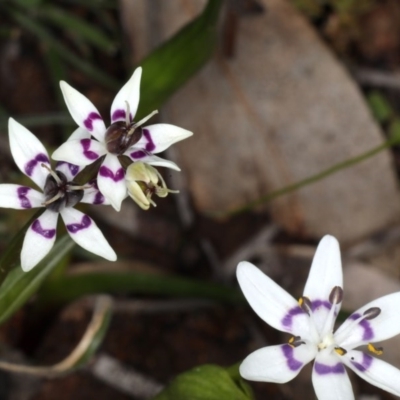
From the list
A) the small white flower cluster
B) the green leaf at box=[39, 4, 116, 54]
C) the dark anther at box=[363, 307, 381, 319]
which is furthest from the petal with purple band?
the green leaf at box=[39, 4, 116, 54]

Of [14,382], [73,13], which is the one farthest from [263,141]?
[14,382]

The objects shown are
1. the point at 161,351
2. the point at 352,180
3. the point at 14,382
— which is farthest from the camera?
the point at 352,180

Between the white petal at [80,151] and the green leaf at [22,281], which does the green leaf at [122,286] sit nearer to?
the green leaf at [22,281]

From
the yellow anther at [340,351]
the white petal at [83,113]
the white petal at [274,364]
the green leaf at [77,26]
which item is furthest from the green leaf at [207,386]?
the green leaf at [77,26]

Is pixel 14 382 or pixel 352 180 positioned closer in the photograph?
pixel 14 382

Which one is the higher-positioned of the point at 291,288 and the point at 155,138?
the point at 291,288

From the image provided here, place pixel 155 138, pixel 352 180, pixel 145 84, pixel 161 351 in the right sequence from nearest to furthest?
pixel 155 138 → pixel 145 84 → pixel 161 351 → pixel 352 180

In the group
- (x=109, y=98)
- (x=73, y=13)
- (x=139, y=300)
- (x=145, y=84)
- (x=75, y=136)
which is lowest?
(x=75, y=136)

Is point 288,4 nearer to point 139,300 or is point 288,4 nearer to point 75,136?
point 139,300
